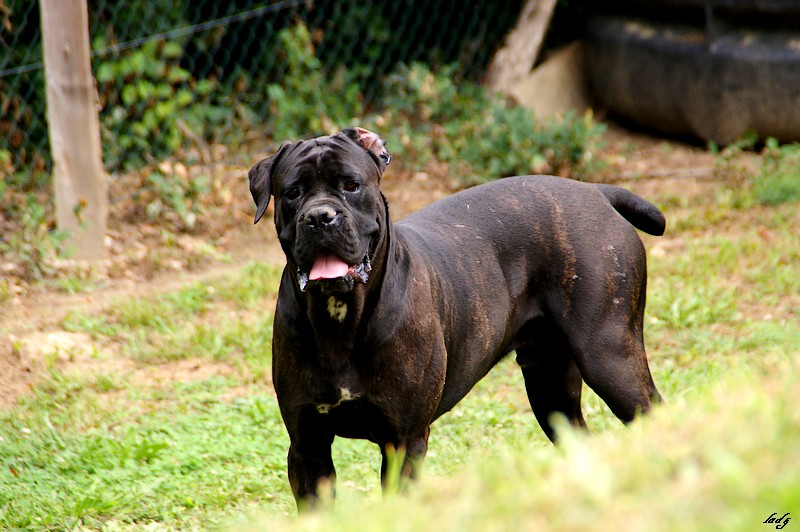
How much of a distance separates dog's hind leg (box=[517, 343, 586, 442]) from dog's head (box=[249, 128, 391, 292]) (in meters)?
1.20

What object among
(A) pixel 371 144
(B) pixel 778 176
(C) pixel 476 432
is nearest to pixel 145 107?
(C) pixel 476 432

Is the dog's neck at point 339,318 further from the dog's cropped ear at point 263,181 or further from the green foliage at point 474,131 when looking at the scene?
the green foliage at point 474,131

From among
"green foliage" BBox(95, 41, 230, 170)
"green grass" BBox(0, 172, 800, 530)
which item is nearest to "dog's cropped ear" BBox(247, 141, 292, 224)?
"green grass" BBox(0, 172, 800, 530)

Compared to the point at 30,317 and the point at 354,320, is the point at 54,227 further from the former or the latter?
the point at 354,320

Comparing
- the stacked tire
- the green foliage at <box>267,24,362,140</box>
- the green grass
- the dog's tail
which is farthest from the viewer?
the green foliage at <box>267,24,362,140</box>

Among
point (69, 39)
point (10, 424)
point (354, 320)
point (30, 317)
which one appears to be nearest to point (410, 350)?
point (354, 320)

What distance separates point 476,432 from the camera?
503 cm

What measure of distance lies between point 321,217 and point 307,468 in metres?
0.94

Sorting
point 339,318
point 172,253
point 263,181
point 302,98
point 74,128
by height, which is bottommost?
point 172,253

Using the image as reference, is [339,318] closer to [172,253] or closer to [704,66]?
[172,253]

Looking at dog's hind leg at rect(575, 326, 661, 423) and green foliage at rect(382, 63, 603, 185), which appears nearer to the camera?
dog's hind leg at rect(575, 326, 661, 423)

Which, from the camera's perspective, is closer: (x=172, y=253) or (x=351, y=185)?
(x=351, y=185)

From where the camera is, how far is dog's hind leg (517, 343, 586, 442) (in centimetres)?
456

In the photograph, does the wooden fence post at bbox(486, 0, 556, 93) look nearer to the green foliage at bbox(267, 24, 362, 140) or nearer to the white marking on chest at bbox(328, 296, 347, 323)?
the green foliage at bbox(267, 24, 362, 140)
